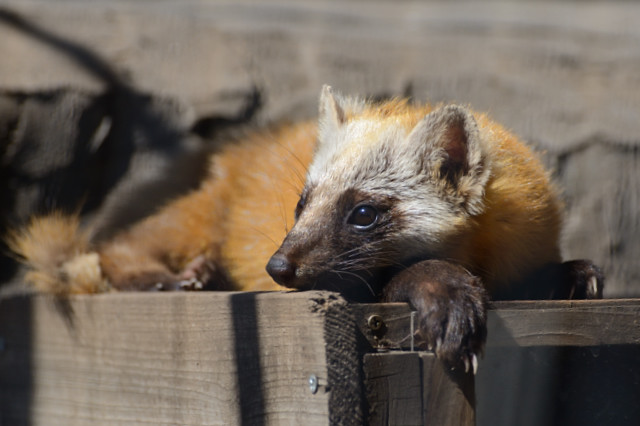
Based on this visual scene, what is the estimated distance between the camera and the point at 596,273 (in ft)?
8.46

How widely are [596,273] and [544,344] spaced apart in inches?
27.1

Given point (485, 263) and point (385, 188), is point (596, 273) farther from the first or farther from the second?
point (385, 188)

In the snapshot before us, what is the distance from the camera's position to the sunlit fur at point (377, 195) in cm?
239

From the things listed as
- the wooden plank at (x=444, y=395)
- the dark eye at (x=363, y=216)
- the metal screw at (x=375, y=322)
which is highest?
the dark eye at (x=363, y=216)

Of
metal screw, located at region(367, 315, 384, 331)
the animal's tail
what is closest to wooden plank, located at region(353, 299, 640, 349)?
metal screw, located at region(367, 315, 384, 331)

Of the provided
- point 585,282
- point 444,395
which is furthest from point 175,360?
point 585,282

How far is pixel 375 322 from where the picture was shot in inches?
70.6

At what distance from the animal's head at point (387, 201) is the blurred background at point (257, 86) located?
1470 mm

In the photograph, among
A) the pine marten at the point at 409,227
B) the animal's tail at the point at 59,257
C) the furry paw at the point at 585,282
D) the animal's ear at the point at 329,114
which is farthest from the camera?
the animal's tail at the point at 59,257

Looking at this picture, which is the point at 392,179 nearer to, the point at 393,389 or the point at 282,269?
the point at 282,269

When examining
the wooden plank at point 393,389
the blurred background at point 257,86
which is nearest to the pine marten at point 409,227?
the wooden plank at point 393,389

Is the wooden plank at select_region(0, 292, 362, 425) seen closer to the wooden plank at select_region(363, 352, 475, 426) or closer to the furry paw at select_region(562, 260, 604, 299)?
the wooden plank at select_region(363, 352, 475, 426)

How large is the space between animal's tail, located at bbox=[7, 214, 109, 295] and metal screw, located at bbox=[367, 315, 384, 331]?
1.64 m

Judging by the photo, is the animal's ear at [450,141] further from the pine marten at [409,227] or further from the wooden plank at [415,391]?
the wooden plank at [415,391]
